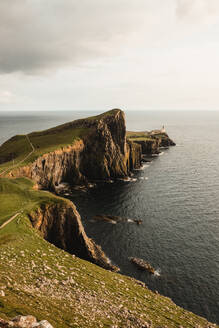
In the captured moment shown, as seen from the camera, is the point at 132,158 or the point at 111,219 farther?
the point at 132,158

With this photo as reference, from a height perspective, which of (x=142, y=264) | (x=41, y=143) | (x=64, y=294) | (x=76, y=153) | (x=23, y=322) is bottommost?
(x=142, y=264)

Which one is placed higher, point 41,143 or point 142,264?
point 41,143

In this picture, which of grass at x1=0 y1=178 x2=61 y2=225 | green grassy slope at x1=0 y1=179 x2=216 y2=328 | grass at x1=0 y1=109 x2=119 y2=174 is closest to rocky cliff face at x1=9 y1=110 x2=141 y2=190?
grass at x1=0 y1=109 x2=119 y2=174

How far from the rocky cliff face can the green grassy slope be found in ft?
177

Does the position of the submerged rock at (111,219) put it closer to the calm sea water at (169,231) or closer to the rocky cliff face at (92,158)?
the calm sea water at (169,231)

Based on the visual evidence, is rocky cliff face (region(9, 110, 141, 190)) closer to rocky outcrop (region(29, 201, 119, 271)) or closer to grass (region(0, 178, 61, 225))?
grass (region(0, 178, 61, 225))

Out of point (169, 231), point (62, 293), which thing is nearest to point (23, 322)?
point (62, 293)

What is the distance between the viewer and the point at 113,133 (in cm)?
12038

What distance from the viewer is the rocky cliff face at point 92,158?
90.4m

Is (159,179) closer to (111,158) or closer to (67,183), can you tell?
(111,158)

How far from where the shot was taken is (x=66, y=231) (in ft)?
148

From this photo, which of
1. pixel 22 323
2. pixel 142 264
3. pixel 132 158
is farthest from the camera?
pixel 132 158

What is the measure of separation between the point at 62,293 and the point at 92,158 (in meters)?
90.7

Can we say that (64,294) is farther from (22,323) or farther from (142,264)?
(142,264)
